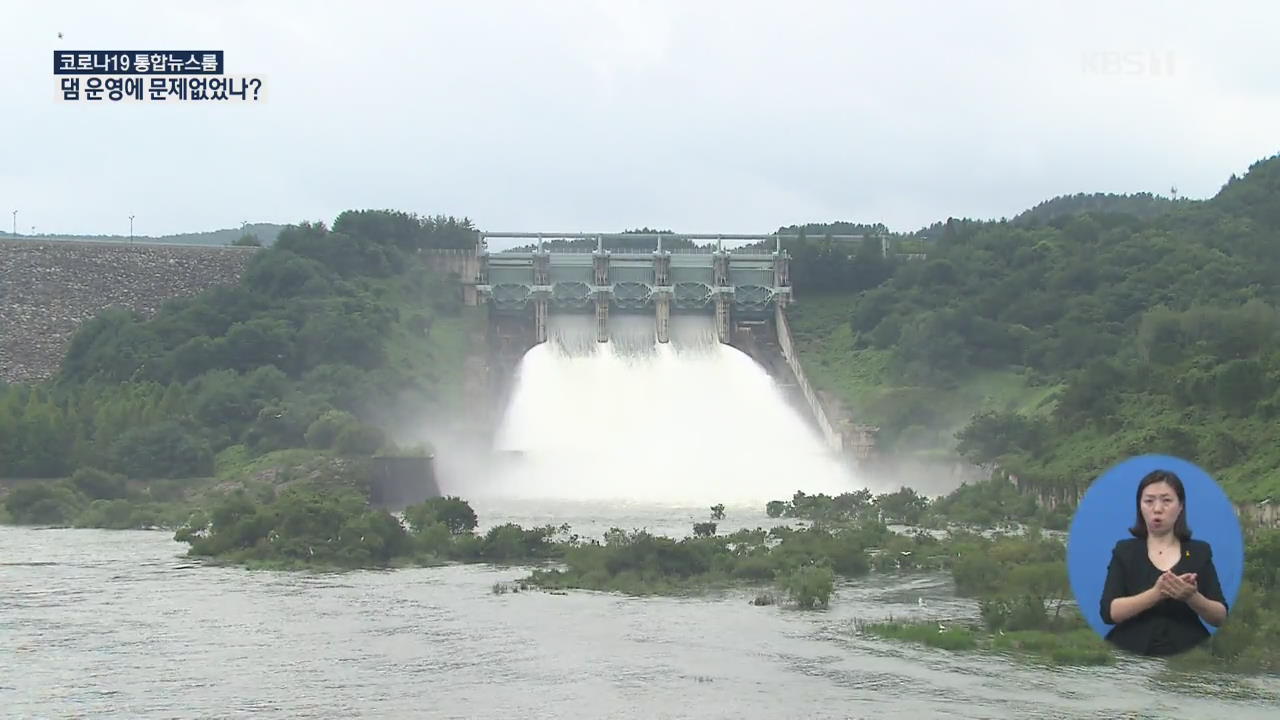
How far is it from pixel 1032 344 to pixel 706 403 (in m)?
22.2

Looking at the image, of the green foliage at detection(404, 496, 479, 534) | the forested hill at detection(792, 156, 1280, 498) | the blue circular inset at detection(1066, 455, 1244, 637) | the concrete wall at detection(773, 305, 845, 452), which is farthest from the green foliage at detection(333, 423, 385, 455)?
the blue circular inset at detection(1066, 455, 1244, 637)

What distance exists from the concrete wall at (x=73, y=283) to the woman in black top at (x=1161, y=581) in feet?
347

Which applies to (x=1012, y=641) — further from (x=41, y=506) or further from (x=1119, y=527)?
(x=41, y=506)

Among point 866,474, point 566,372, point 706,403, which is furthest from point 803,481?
point 566,372

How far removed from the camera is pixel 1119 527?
6.46 meters

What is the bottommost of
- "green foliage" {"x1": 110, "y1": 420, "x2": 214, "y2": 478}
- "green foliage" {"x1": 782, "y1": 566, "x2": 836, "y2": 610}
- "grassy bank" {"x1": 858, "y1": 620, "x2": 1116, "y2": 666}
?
"grassy bank" {"x1": 858, "y1": 620, "x2": 1116, "y2": 666}

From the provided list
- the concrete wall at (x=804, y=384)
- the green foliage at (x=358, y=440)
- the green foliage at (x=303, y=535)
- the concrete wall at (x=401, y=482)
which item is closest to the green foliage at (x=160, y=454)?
the green foliage at (x=358, y=440)

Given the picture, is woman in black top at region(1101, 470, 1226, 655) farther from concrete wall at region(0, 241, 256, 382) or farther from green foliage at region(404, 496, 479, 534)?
concrete wall at region(0, 241, 256, 382)

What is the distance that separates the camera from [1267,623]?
34.8 meters

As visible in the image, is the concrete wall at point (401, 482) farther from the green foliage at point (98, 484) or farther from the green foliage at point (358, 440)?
the green foliage at point (98, 484)

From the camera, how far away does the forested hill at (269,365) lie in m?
81.0

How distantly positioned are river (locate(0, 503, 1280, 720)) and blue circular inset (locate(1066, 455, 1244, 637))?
23.2 m

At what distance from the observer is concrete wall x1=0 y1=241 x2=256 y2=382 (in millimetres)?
107375

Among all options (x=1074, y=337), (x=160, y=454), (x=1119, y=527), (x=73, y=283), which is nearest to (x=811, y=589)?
(x=1119, y=527)
